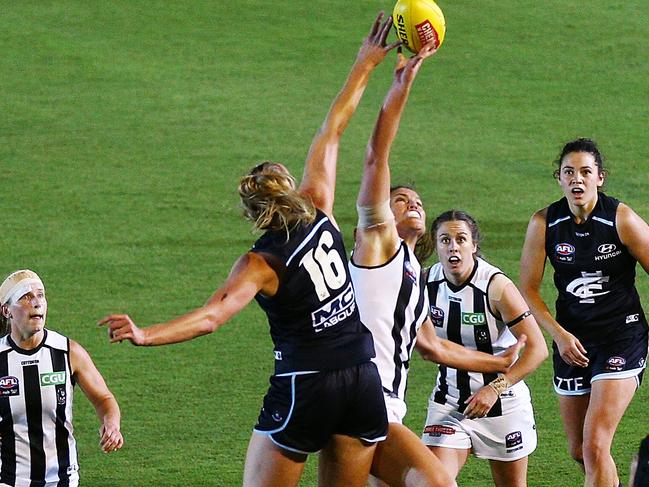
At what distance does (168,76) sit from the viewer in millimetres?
17328

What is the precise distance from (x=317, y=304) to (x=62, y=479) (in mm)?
1572

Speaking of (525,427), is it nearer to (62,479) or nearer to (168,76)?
(62,479)

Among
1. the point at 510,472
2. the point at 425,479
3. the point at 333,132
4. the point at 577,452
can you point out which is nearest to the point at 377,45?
the point at 333,132

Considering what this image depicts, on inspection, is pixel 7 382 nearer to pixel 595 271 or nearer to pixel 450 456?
pixel 450 456

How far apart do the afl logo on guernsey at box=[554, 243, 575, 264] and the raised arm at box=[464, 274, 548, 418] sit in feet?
1.33

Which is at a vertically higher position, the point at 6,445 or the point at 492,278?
the point at 492,278

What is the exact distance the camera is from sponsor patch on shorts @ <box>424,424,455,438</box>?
6.07m

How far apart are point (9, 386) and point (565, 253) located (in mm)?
2659

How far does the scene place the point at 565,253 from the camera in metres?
6.33

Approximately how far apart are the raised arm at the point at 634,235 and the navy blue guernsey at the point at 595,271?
3 cm

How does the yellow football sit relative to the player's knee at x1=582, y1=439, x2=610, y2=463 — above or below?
above

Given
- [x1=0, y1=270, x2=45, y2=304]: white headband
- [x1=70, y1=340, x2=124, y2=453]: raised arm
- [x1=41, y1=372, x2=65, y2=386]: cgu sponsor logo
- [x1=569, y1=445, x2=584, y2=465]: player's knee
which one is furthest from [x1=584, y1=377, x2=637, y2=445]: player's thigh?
[x1=0, y1=270, x2=45, y2=304]: white headband

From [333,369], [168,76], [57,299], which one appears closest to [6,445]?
[333,369]

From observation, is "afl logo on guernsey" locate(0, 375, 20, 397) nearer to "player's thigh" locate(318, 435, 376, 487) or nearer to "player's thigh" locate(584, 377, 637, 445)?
"player's thigh" locate(318, 435, 376, 487)
